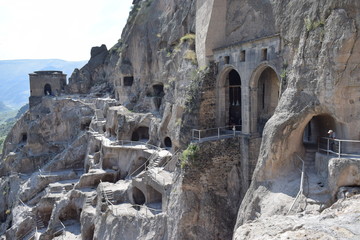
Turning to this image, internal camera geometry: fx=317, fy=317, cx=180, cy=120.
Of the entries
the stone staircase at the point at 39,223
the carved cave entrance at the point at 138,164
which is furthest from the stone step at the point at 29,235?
the carved cave entrance at the point at 138,164

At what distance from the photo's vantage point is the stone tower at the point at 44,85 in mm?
47469

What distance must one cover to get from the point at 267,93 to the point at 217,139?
378 centimetres

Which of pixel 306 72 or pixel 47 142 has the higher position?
pixel 306 72

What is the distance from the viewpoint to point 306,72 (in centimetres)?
1121

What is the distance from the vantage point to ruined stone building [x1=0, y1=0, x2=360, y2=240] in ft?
33.5

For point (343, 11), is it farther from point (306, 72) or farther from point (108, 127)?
point (108, 127)

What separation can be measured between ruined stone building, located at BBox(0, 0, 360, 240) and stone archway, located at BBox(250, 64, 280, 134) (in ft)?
0.18

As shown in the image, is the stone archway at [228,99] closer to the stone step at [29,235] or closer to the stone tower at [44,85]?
the stone step at [29,235]

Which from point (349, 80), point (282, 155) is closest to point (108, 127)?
point (282, 155)

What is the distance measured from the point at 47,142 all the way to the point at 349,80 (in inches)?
1431

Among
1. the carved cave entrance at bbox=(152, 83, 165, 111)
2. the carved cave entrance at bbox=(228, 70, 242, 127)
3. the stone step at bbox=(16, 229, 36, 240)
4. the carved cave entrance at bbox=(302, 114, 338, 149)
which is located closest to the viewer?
the carved cave entrance at bbox=(302, 114, 338, 149)

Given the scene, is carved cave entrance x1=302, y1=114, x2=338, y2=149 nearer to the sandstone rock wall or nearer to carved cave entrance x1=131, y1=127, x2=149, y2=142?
the sandstone rock wall

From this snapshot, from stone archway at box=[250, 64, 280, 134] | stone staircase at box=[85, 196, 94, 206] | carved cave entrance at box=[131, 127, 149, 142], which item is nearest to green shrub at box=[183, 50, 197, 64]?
stone archway at box=[250, 64, 280, 134]

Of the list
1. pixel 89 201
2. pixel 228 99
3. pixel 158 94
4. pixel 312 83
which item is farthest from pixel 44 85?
pixel 312 83
